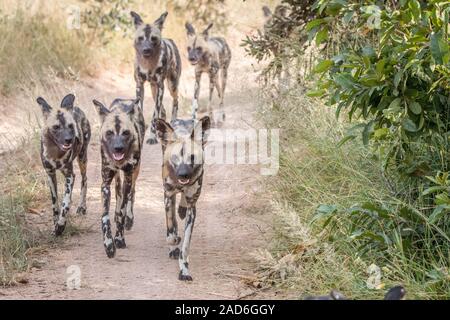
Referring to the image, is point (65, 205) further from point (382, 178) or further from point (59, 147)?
point (382, 178)

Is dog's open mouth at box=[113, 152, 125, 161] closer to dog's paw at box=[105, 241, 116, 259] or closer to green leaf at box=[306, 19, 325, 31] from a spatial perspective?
dog's paw at box=[105, 241, 116, 259]

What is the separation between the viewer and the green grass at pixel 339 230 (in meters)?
4.55

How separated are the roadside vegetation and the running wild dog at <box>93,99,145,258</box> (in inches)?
42.2

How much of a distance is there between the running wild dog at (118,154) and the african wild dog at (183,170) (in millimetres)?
274

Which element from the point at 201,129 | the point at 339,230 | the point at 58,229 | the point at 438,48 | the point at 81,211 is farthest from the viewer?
the point at 81,211

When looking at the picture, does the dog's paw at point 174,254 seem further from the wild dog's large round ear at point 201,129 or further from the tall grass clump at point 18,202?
the tall grass clump at point 18,202

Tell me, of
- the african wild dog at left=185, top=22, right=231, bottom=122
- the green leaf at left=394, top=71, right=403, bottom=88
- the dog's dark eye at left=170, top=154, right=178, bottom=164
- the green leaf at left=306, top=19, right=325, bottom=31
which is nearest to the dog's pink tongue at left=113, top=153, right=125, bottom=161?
the dog's dark eye at left=170, top=154, right=178, bottom=164

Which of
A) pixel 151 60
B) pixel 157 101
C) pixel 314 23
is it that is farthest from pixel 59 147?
pixel 151 60

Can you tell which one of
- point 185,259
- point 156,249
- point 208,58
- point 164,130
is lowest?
point 156,249

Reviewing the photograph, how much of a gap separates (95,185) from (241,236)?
1.94m

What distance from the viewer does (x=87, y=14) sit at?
12.0m

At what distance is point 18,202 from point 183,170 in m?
1.73

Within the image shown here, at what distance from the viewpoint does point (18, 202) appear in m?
6.54

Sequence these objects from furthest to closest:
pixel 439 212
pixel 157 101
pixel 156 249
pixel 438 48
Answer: pixel 157 101
pixel 156 249
pixel 439 212
pixel 438 48
